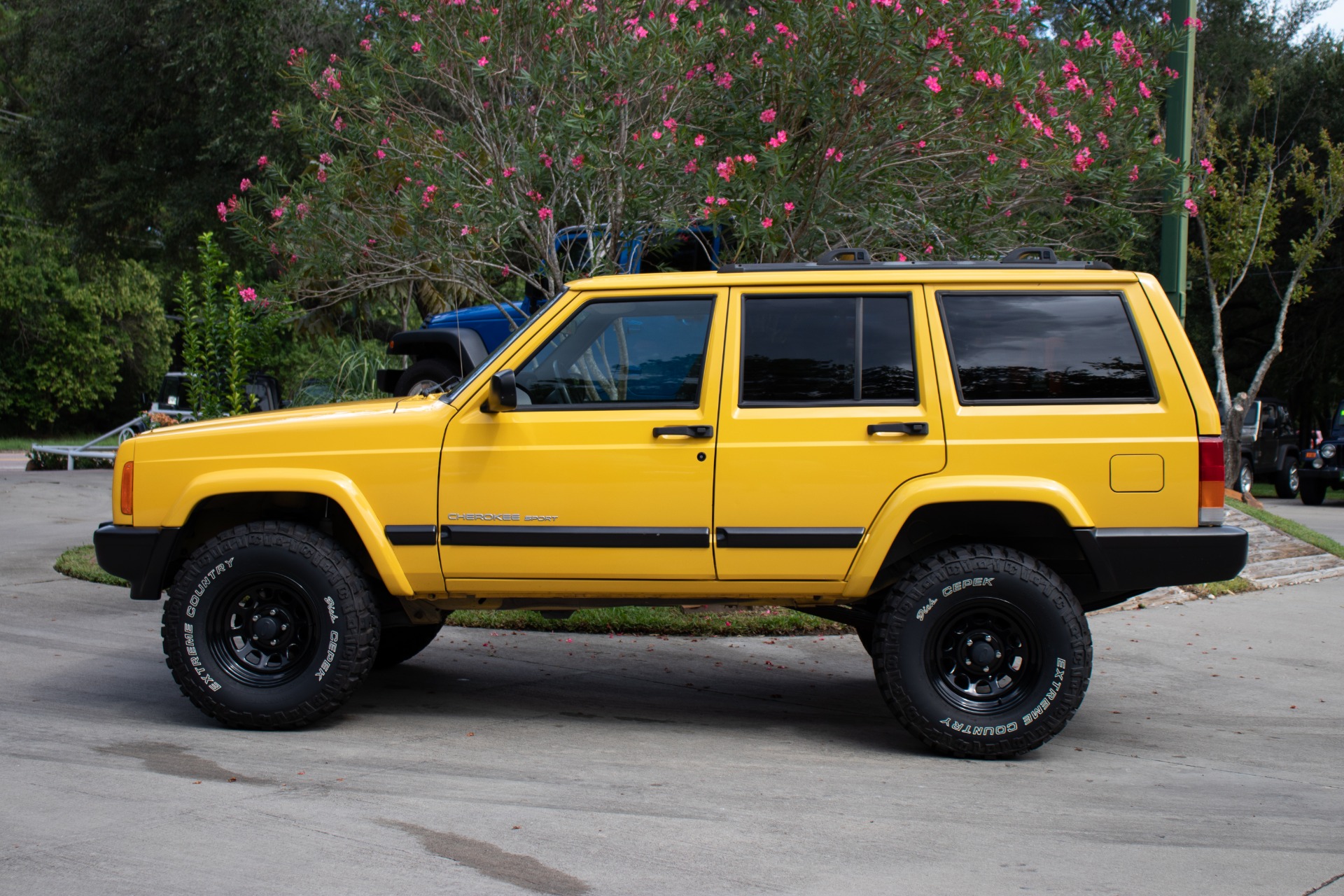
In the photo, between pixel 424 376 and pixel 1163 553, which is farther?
pixel 424 376

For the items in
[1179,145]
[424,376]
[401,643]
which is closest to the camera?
[401,643]

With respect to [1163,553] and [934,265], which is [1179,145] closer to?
[934,265]

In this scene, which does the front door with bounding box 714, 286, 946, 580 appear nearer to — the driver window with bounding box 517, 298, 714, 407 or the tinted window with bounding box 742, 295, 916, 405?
the tinted window with bounding box 742, 295, 916, 405

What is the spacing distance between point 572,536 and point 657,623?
278 cm

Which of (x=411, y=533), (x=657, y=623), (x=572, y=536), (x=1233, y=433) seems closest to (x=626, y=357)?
(x=572, y=536)

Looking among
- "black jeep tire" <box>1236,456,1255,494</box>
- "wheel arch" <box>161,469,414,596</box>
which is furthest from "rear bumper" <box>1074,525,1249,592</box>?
"black jeep tire" <box>1236,456,1255,494</box>

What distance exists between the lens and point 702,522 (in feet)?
17.8

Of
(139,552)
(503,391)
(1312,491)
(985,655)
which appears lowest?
(1312,491)

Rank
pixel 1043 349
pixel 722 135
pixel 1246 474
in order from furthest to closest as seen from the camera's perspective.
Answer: pixel 1246 474
pixel 722 135
pixel 1043 349

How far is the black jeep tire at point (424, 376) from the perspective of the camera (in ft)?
36.3

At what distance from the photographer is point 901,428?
212 inches

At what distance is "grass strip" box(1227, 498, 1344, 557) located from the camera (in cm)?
1231

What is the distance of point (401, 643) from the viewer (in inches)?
278

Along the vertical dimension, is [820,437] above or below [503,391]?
below
